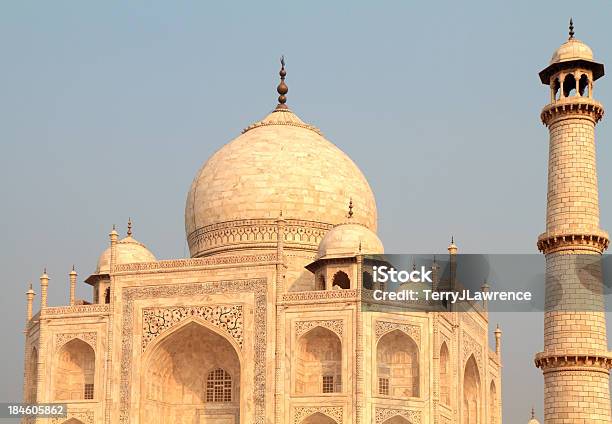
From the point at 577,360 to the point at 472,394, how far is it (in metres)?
13.6

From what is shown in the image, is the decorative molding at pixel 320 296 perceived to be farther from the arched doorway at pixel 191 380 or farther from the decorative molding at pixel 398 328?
the arched doorway at pixel 191 380

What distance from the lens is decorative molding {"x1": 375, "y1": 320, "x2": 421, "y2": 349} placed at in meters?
29.8

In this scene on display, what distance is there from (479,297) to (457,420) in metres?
4.73

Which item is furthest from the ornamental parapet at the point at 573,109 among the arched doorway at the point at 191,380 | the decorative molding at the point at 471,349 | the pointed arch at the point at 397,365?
the arched doorway at the point at 191,380

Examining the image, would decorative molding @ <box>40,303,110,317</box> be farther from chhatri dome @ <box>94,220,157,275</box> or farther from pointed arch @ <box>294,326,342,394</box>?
pointed arch @ <box>294,326,342,394</box>

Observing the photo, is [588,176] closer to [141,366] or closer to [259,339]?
[259,339]

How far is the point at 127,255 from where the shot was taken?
34.4 metres

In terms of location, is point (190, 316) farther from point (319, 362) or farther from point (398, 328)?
point (398, 328)

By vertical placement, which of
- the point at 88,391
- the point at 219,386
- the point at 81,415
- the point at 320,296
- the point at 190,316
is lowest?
the point at 81,415

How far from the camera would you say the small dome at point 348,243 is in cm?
3192

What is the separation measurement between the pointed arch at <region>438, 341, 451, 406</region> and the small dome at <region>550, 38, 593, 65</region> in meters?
9.80

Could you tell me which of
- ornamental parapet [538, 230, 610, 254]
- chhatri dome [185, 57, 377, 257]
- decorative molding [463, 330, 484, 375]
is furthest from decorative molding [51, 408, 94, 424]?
ornamental parapet [538, 230, 610, 254]

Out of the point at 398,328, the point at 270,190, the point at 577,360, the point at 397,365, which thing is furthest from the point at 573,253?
the point at 270,190

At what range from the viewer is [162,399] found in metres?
32.3
